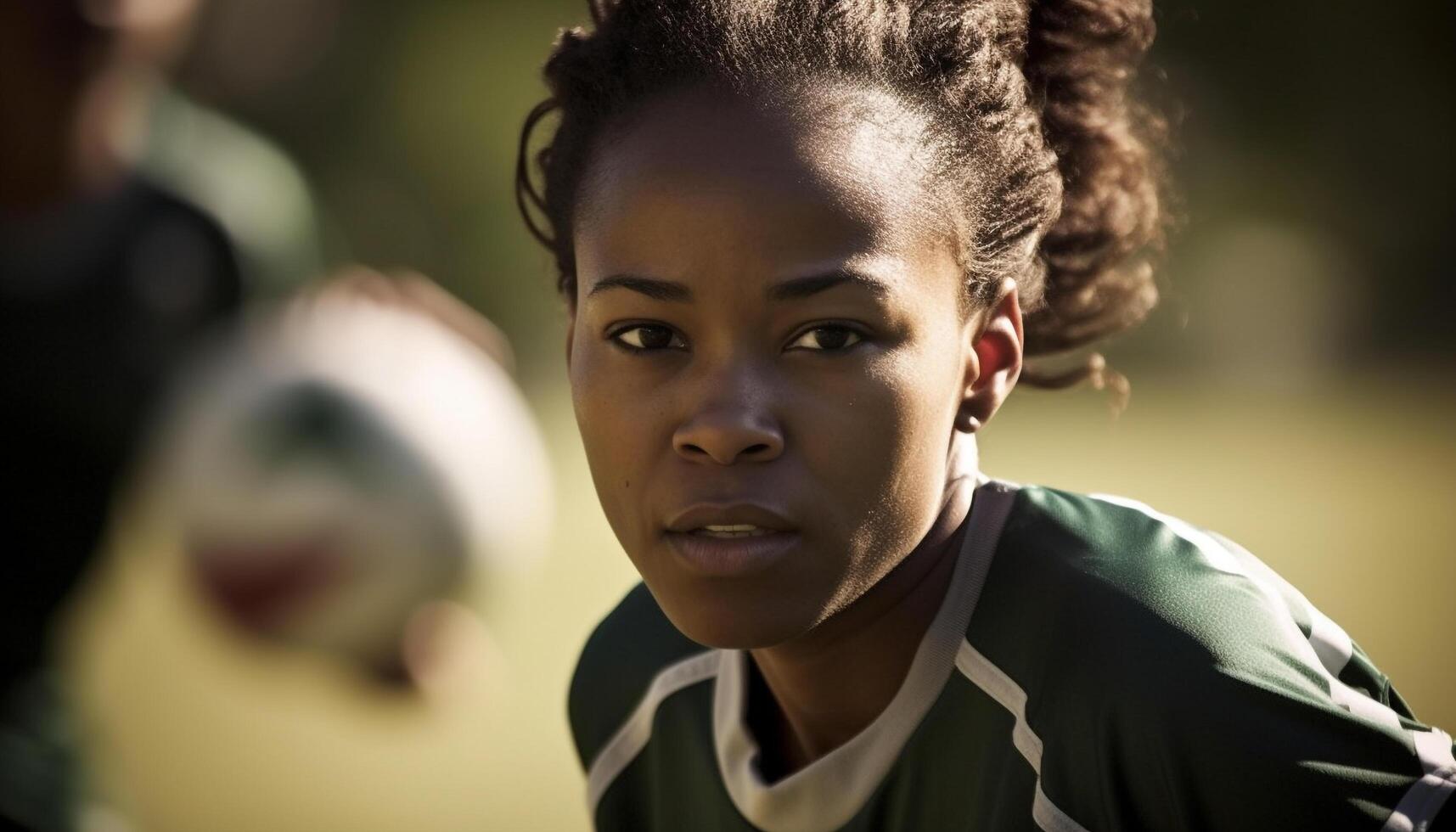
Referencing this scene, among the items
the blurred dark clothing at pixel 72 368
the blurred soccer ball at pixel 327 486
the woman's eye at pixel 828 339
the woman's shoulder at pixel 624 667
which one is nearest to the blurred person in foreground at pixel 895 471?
the woman's eye at pixel 828 339

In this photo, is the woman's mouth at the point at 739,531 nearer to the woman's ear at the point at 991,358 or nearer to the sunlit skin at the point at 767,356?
the sunlit skin at the point at 767,356

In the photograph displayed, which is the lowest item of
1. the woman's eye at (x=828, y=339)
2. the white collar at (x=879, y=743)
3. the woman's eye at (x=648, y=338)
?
the white collar at (x=879, y=743)

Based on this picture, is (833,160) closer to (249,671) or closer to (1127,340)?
(249,671)

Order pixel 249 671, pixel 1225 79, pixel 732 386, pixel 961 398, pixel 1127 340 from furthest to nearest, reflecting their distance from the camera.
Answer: pixel 1225 79
pixel 1127 340
pixel 249 671
pixel 961 398
pixel 732 386

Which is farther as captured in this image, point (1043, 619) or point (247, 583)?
point (247, 583)

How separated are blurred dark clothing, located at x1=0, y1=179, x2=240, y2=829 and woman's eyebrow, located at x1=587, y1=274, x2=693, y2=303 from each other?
2.06 meters

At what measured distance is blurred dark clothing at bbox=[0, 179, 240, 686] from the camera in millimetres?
3498

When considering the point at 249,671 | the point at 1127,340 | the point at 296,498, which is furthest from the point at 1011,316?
the point at 1127,340

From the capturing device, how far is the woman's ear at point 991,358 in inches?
78.6

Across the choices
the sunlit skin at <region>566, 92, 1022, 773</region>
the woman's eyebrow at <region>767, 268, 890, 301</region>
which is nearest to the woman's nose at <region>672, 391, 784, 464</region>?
the sunlit skin at <region>566, 92, 1022, 773</region>

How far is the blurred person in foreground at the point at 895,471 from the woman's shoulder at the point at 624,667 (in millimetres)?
194

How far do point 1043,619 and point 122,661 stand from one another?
4.36 meters

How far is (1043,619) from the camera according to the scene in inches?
73.2

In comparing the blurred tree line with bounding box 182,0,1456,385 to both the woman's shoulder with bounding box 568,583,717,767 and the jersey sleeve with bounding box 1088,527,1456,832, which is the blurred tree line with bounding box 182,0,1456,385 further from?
the jersey sleeve with bounding box 1088,527,1456,832
